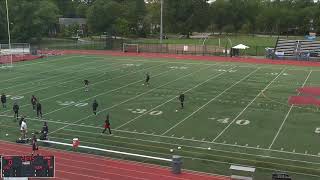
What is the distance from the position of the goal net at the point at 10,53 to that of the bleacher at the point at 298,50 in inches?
1386

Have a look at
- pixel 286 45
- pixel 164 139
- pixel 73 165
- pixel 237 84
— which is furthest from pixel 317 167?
pixel 286 45

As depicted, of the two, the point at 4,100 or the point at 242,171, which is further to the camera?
the point at 4,100

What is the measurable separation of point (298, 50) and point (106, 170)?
164 ft

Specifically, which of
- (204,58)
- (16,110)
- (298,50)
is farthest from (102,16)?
(16,110)

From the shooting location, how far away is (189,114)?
3003 centimetres

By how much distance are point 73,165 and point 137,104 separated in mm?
12602

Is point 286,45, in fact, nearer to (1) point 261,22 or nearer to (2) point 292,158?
(2) point 292,158

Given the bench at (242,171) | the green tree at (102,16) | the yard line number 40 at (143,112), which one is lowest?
the bench at (242,171)

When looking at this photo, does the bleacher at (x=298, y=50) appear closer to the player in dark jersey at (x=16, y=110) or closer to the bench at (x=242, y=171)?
the player in dark jersey at (x=16, y=110)

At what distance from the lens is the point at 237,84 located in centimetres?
4153

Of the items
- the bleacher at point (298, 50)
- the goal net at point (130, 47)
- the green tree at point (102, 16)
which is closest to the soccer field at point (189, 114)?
the bleacher at point (298, 50)

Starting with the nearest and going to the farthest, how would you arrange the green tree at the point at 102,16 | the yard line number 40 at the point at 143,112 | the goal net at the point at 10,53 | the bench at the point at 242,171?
1. the bench at the point at 242,171
2. the yard line number 40 at the point at 143,112
3. the goal net at the point at 10,53
4. the green tree at the point at 102,16

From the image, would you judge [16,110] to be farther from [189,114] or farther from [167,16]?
[167,16]

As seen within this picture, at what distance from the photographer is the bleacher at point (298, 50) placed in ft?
206
